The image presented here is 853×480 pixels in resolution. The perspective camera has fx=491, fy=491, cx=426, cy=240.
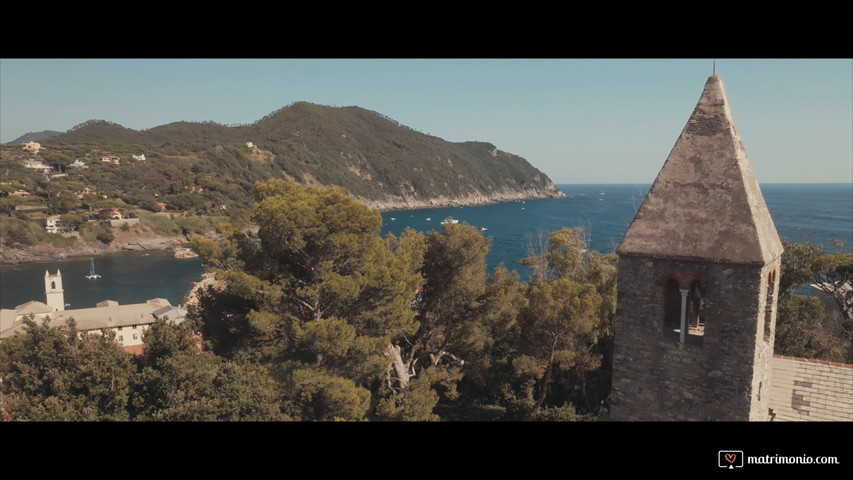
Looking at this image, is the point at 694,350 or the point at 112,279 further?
the point at 112,279

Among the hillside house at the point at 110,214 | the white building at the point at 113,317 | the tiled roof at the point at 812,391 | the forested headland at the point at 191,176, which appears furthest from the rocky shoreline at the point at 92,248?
the tiled roof at the point at 812,391

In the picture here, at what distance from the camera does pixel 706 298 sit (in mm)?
7625

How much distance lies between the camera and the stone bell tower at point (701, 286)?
24.2 feet

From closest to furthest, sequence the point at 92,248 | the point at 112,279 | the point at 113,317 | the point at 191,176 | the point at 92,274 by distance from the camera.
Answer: the point at 113,317 → the point at 112,279 → the point at 92,274 → the point at 92,248 → the point at 191,176

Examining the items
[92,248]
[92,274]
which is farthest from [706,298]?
[92,248]

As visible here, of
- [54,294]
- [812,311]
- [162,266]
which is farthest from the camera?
[162,266]

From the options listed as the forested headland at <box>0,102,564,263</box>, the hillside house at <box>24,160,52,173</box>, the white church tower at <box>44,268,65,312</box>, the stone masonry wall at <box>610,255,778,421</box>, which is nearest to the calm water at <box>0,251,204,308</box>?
the forested headland at <box>0,102,564,263</box>

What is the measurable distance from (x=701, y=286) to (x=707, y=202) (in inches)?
52.2

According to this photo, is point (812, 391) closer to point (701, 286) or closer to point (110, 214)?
point (701, 286)

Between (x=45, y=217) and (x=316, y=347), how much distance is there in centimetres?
8239

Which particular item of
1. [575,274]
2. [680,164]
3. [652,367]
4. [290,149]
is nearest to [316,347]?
[652,367]

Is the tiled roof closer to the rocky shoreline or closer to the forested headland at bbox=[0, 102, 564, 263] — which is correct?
the forested headland at bbox=[0, 102, 564, 263]

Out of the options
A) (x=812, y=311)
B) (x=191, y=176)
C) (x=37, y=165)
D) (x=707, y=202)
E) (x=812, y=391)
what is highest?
(x=37, y=165)
